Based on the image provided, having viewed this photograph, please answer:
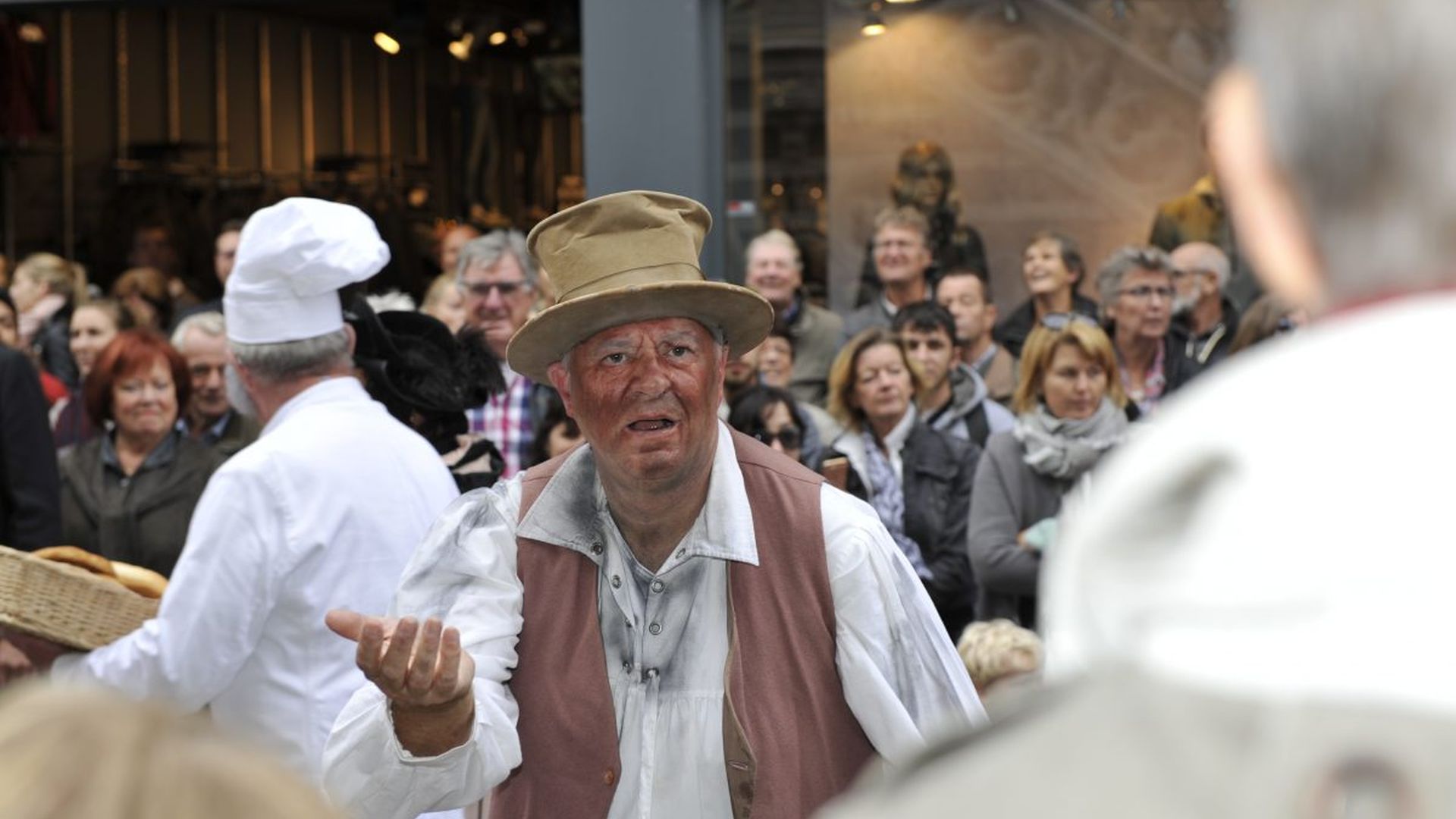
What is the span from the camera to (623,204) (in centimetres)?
363

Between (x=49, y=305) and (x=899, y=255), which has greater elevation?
(x=899, y=255)

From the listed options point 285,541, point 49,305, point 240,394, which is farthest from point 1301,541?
point 49,305

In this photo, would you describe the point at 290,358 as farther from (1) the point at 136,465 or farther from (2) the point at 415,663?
(1) the point at 136,465

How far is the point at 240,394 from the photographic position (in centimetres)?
447

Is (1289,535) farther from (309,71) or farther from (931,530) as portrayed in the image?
(309,71)

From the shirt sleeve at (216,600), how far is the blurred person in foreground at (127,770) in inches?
109

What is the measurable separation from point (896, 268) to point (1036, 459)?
6.80 feet

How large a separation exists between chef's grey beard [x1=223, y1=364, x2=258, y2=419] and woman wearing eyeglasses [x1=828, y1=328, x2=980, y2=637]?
2.24 metres

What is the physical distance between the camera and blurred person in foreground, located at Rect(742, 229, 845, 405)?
303 inches

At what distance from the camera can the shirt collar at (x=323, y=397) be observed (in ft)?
13.8

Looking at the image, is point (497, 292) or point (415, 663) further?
point (497, 292)

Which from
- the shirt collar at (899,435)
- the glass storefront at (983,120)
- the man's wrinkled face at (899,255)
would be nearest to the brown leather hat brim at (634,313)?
the shirt collar at (899,435)

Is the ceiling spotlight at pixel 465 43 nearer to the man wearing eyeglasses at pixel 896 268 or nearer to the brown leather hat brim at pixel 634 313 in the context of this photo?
the man wearing eyeglasses at pixel 896 268

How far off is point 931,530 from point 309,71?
13.4 meters
